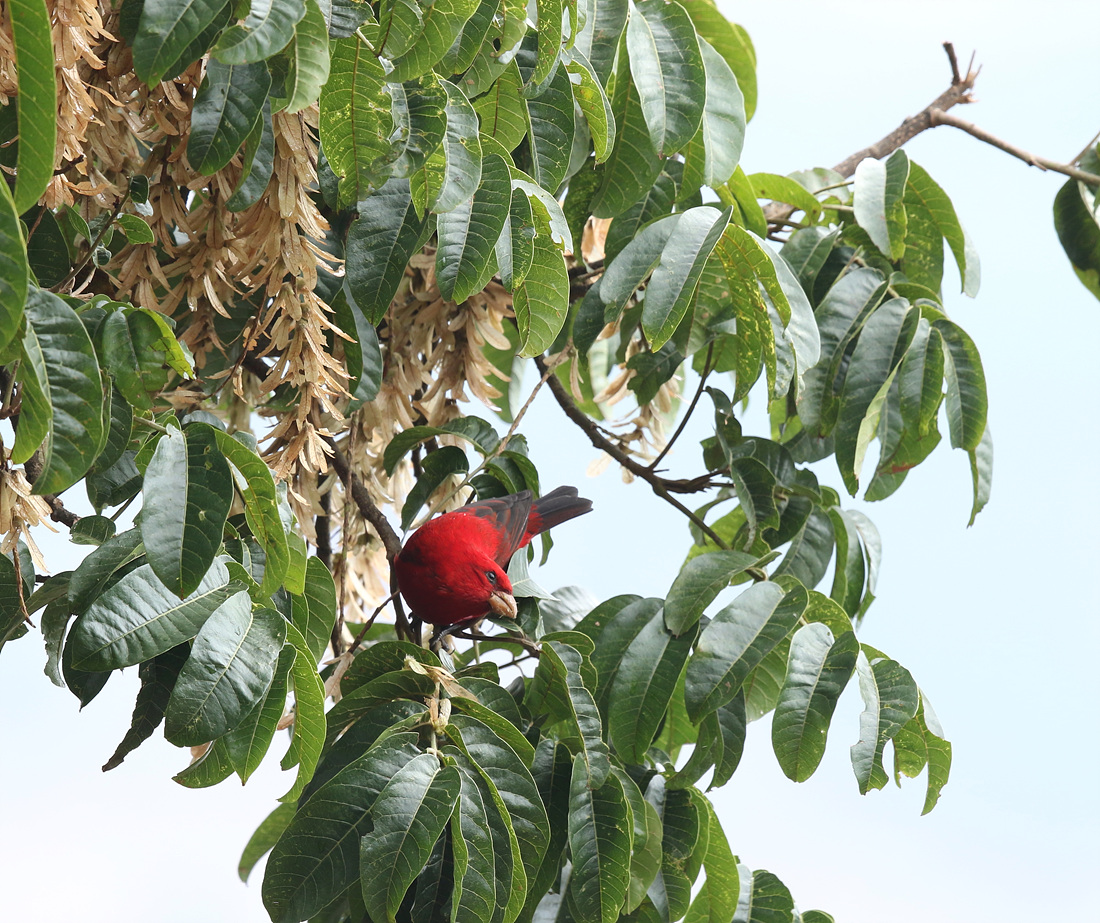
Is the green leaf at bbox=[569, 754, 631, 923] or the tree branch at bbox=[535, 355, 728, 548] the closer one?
the green leaf at bbox=[569, 754, 631, 923]

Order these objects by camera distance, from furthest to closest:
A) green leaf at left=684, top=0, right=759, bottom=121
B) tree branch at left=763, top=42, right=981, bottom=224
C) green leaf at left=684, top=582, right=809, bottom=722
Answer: tree branch at left=763, top=42, right=981, bottom=224, green leaf at left=684, top=0, right=759, bottom=121, green leaf at left=684, top=582, right=809, bottom=722

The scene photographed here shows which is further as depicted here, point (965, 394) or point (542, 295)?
point (965, 394)

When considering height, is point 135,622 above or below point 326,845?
above

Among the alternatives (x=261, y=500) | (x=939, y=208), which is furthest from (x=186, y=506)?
(x=939, y=208)

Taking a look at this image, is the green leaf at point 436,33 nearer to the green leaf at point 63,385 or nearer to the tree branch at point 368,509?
the green leaf at point 63,385

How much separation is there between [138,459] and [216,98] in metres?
0.25

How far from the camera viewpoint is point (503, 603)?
42.6 inches

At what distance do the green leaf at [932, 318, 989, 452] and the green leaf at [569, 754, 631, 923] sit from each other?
53cm

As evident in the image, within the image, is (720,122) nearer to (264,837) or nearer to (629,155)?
(629,155)

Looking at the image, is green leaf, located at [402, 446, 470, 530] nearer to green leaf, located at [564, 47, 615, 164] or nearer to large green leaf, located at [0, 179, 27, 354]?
green leaf, located at [564, 47, 615, 164]

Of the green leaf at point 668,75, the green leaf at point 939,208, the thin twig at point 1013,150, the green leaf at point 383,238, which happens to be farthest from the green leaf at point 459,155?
the thin twig at point 1013,150

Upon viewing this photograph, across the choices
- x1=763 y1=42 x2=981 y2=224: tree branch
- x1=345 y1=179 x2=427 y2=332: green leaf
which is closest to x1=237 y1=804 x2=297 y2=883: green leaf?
x1=345 y1=179 x2=427 y2=332: green leaf

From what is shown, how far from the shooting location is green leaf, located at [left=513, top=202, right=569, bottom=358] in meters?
0.84

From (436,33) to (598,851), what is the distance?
2.19 feet
